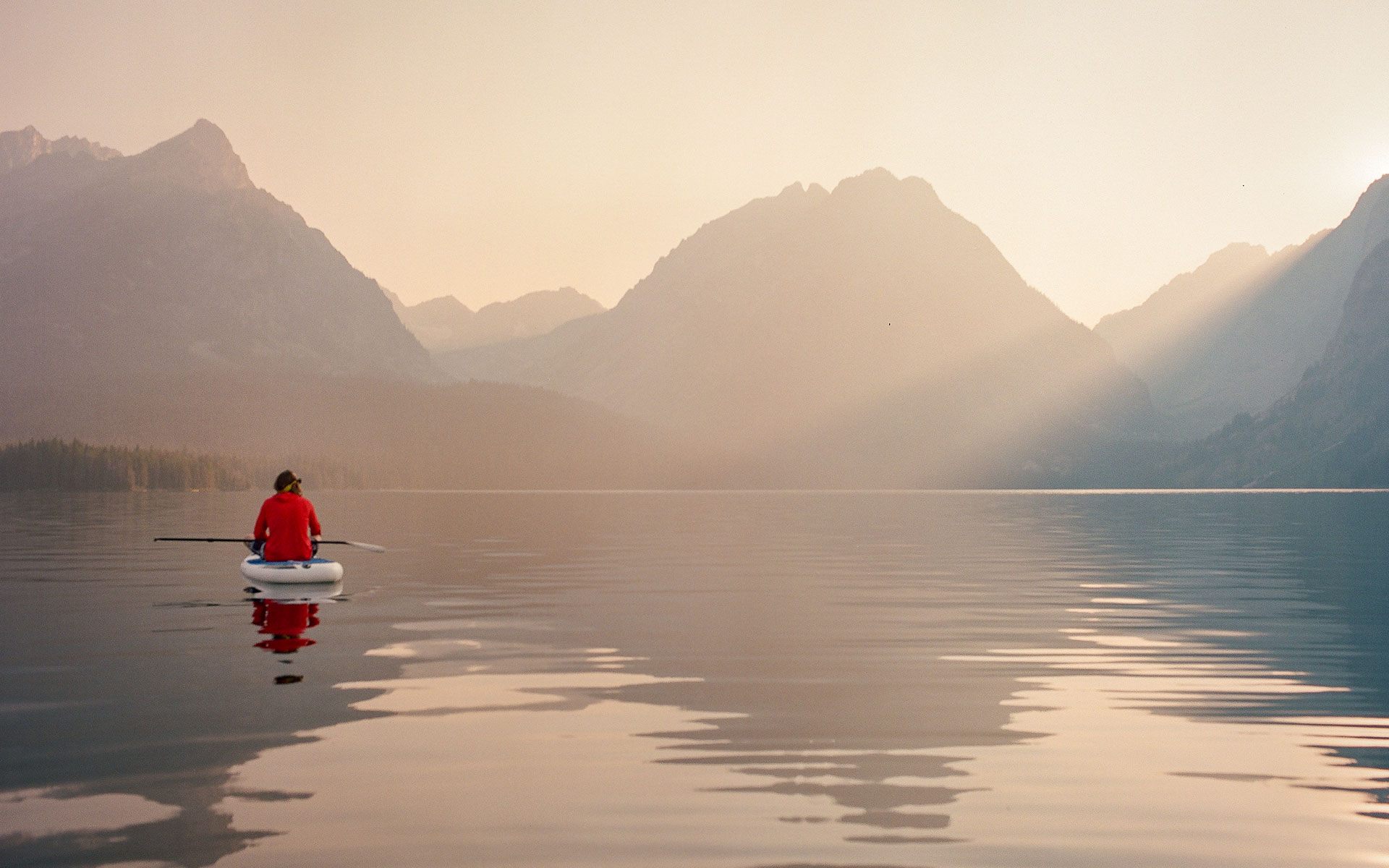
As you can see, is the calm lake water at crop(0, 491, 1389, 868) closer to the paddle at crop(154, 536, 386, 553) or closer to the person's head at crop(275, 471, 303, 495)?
the paddle at crop(154, 536, 386, 553)

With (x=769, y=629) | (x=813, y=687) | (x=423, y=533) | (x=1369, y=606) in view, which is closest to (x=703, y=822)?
(x=813, y=687)

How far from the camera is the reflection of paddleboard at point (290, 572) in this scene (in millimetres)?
41594

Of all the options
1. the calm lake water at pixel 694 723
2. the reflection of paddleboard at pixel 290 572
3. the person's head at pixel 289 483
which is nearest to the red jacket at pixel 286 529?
the person's head at pixel 289 483

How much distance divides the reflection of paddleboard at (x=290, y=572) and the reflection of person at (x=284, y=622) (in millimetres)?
790

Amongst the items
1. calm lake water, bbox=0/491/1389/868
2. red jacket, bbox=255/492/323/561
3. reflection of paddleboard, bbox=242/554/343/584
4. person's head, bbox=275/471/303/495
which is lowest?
calm lake water, bbox=0/491/1389/868

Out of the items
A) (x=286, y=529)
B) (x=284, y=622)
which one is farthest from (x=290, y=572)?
(x=284, y=622)

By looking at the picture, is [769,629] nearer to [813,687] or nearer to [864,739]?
[813,687]

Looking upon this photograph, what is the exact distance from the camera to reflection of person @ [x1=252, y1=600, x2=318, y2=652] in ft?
101

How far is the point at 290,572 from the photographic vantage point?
41.5 metres

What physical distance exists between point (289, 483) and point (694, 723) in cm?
2452

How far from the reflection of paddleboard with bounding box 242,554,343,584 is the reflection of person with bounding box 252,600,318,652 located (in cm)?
79

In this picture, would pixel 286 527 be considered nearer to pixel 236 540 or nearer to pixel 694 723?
pixel 236 540

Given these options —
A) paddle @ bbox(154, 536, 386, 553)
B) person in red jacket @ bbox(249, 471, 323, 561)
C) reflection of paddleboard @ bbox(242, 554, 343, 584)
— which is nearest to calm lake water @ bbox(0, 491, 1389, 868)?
reflection of paddleboard @ bbox(242, 554, 343, 584)

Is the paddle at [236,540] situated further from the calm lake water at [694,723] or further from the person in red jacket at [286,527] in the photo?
the calm lake water at [694,723]
